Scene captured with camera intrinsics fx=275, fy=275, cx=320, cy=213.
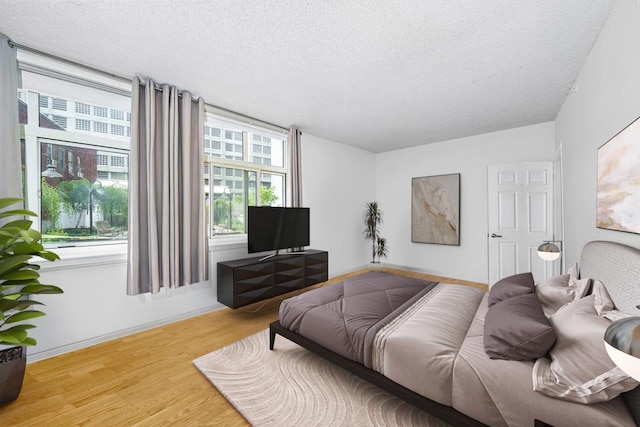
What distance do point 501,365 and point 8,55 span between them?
4.12m

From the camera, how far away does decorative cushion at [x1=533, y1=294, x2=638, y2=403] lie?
3.71 ft

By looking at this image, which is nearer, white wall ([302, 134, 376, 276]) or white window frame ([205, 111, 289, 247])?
white window frame ([205, 111, 289, 247])

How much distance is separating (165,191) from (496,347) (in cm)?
322

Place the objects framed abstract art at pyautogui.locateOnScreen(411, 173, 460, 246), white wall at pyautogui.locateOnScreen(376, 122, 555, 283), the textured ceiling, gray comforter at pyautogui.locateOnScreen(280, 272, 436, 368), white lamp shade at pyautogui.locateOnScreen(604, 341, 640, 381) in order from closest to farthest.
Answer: white lamp shade at pyautogui.locateOnScreen(604, 341, 640, 381) → the textured ceiling → gray comforter at pyautogui.locateOnScreen(280, 272, 436, 368) → white wall at pyautogui.locateOnScreen(376, 122, 555, 283) → framed abstract art at pyautogui.locateOnScreen(411, 173, 460, 246)

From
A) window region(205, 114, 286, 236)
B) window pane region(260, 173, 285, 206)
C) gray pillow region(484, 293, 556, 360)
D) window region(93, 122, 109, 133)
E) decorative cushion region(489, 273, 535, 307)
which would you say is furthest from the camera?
window pane region(260, 173, 285, 206)

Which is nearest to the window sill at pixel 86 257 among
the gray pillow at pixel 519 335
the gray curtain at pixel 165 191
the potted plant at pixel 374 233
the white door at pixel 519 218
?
the gray curtain at pixel 165 191

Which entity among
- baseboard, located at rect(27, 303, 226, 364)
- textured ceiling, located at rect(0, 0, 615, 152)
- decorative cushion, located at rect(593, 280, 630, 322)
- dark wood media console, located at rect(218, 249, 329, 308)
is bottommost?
baseboard, located at rect(27, 303, 226, 364)

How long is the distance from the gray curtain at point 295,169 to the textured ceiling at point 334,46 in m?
0.88

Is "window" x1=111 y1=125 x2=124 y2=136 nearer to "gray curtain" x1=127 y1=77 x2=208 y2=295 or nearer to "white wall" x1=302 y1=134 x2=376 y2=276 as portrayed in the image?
"gray curtain" x1=127 y1=77 x2=208 y2=295

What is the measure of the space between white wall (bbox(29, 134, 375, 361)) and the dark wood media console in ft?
1.23

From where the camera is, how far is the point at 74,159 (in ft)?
9.12

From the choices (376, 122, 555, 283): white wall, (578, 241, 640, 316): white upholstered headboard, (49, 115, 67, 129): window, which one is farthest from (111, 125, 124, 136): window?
(376, 122, 555, 283): white wall

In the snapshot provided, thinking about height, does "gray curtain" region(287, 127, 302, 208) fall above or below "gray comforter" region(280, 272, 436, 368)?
above

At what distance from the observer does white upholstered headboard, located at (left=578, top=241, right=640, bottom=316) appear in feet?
4.42
